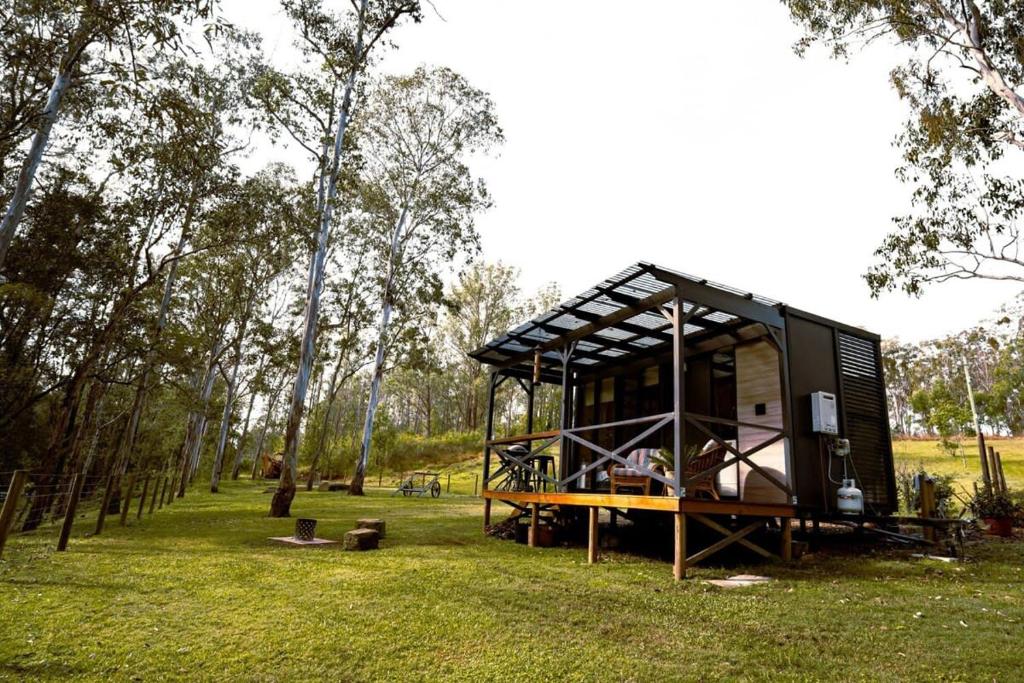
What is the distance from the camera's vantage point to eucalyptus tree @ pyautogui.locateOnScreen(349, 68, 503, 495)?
19.4m

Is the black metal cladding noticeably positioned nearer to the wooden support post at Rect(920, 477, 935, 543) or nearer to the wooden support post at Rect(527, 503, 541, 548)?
the wooden support post at Rect(920, 477, 935, 543)

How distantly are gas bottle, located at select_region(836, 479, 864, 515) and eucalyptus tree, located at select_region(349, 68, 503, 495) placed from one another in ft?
49.6

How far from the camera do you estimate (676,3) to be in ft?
20.9

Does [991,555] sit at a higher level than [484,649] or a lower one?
higher

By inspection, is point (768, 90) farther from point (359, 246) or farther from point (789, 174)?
point (359, 246)

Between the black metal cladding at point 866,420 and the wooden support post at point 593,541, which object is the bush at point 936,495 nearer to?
the black metal cladding at point 866,420

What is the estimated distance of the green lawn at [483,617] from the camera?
3.21 m

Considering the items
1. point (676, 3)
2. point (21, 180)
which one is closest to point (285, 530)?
point (21, 180)

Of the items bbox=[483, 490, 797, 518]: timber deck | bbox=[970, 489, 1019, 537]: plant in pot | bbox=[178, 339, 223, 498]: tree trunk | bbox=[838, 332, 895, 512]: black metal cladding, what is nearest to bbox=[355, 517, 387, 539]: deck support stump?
bbox=[483, 490, 797, 518]: timber deck

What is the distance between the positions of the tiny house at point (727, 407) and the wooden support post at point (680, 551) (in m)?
0.02

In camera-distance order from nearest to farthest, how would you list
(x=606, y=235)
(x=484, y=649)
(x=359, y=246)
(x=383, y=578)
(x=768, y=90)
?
(x=484, y=649) → (x=383, y=578) → (x=768, y=90) → (x=606, y=235) → (x=359, y=246)

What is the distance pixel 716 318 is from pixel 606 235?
11211 millimetres

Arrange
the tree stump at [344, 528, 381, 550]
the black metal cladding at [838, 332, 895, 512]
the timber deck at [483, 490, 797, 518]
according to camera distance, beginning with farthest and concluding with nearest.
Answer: the black metal cladding at [838, 332, 895, 512]
the tree stump at [344, 528, 381, 550]
the timber deck at [483, 490, 797, 518]

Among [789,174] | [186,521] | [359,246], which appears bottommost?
[186,521]
